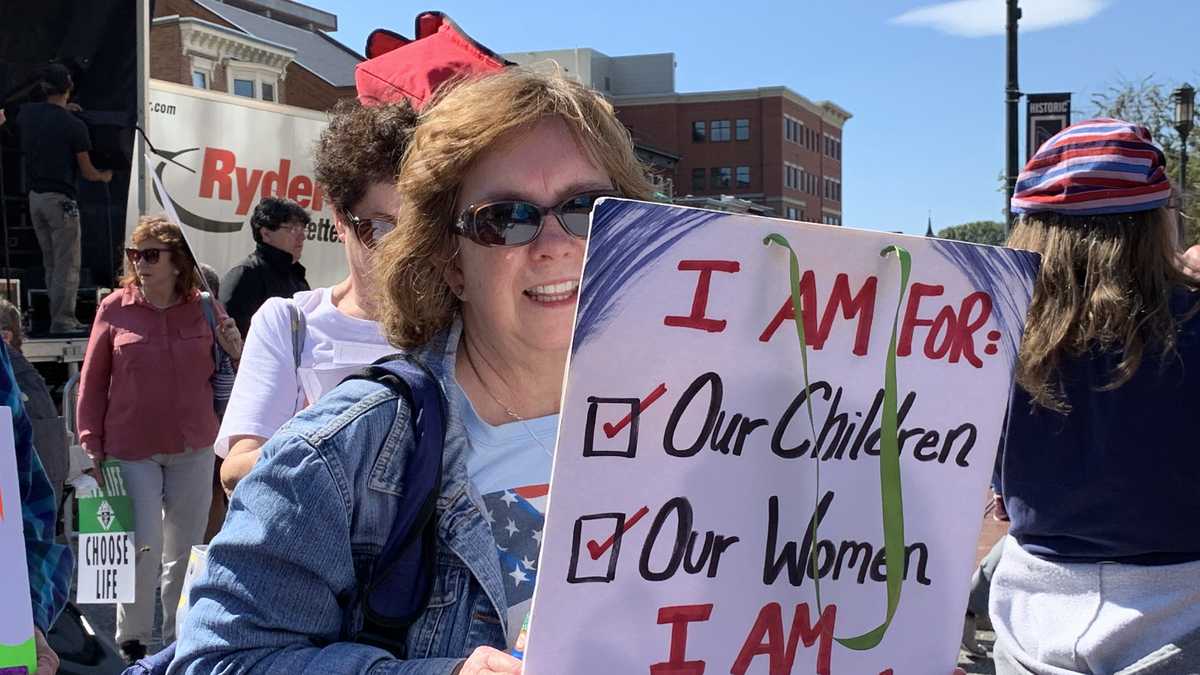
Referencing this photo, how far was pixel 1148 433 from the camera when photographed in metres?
2.25

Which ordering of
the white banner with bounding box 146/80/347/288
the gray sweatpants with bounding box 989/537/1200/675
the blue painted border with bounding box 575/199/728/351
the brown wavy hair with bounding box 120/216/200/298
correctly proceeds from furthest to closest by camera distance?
1. the white banner with bounding box 146/80/347/288
2. the brown wavy hair with bounding box 120/216/200/298
3. the gray sweatpants with bounding box 989/537/1200/675
4. the blue painted border with bounding box 575/199/728/351

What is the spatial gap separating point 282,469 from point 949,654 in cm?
87

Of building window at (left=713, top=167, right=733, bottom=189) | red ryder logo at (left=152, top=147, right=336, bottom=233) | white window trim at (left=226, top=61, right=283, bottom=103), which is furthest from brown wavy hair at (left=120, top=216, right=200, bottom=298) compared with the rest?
building window at (left=713, top=167, right=733, bottom=189)

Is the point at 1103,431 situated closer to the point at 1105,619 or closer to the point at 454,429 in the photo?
the point at 1105,619

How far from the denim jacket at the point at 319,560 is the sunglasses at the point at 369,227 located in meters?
1.51

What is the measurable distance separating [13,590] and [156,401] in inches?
143

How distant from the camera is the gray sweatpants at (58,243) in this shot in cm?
746

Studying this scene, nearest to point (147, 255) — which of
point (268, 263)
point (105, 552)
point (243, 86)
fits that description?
point (268, 263)

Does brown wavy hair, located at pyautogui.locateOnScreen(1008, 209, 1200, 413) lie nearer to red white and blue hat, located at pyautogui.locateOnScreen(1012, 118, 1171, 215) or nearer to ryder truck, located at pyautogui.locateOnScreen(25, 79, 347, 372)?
red white and blue hat, located at pyautogui.locateOnScreen(1012, 118, 1171, 215)

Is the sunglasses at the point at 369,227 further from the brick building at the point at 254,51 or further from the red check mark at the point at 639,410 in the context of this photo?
the brick building at the point at 254,51

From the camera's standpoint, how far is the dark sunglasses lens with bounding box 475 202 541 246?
1.55 m

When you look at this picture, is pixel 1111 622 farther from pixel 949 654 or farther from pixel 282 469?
pixel 282 469

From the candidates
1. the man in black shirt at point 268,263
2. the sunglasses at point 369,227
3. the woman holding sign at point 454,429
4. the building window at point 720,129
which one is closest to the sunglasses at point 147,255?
the man in black shirt at point 268,263

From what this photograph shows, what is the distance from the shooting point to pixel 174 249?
18.0 ft
